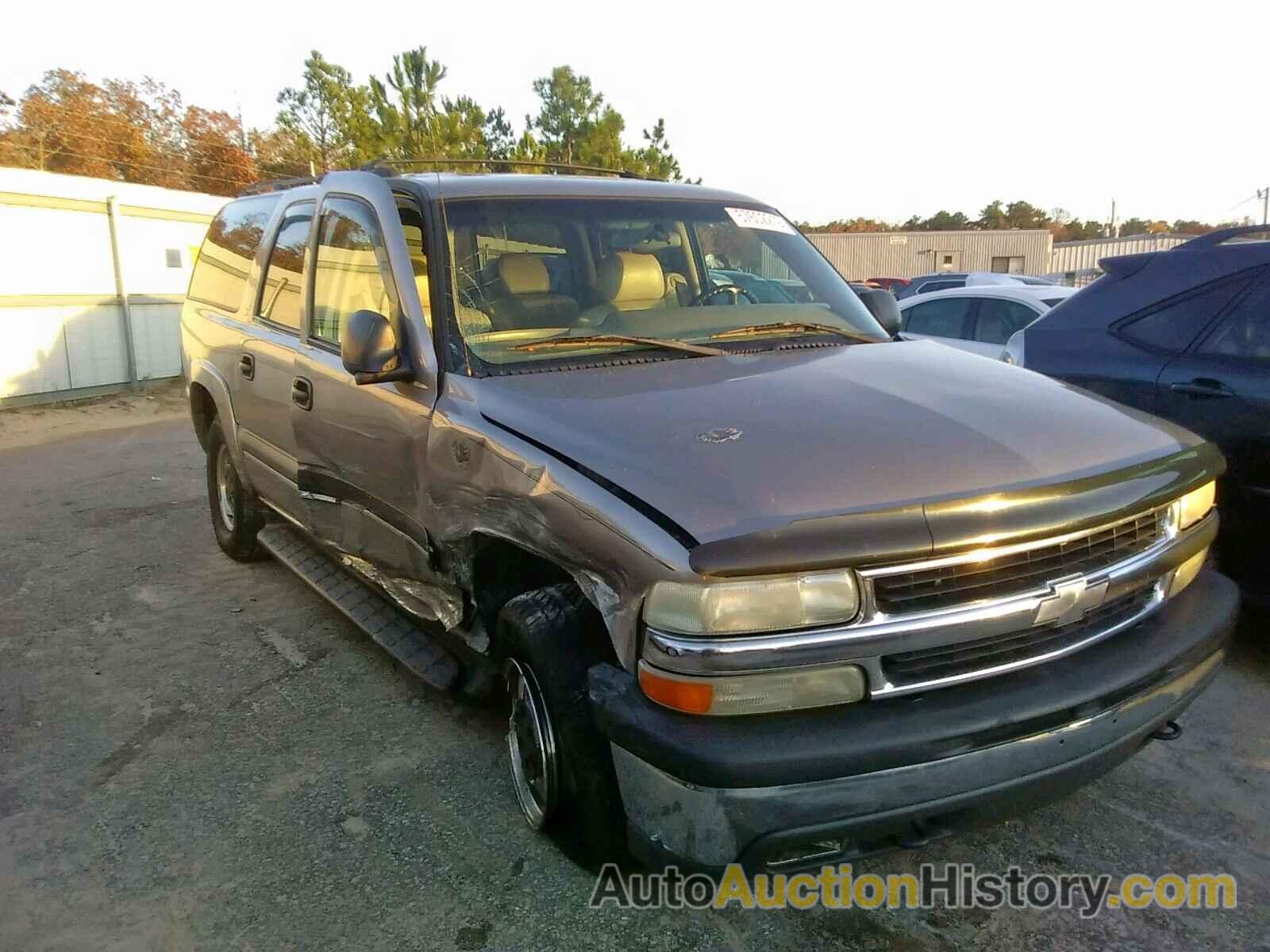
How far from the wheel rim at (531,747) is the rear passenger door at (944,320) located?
613 cm

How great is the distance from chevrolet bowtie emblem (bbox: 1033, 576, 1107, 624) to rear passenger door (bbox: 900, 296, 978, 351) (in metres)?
Result: 6.06

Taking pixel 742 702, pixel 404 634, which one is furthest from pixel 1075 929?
pixel 404 634

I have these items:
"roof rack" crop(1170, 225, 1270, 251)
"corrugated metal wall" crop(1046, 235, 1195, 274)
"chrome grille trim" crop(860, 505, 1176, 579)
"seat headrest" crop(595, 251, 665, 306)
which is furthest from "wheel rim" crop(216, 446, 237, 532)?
"corrugated metal wall" crop(1046, 235, 1195, 274)

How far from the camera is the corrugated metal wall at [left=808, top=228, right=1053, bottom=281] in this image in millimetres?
40938

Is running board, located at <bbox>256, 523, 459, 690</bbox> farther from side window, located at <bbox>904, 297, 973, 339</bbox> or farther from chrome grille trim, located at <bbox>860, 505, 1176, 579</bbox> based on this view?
side window, located at <bbox>904, 297, 973, 339</bbox>

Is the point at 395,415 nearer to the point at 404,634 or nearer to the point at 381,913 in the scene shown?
the point at 404,634

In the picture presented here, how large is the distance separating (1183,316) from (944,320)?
4.27 meters

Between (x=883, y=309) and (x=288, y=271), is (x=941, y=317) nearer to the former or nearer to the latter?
(x=883, y=309)

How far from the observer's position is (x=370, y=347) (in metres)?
2.95

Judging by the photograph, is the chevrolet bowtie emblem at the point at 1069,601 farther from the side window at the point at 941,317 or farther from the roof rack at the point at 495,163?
the side window at the point at 941,317

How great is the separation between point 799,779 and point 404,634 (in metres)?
2.07

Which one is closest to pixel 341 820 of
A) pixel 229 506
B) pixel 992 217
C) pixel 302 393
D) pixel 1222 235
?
pixel 302 393

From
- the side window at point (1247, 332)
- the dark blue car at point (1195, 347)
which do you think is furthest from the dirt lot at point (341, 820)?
the side window at point (1247, 332)

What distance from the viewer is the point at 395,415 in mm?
3174
